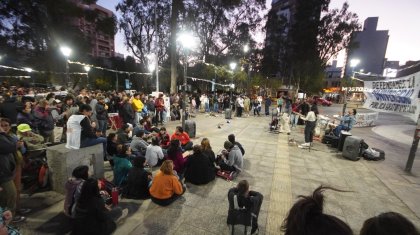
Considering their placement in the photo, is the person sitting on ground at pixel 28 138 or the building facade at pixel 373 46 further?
the building facade at pixel 373 46

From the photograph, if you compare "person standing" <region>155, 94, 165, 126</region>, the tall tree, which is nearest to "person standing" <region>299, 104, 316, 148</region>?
"person standing" <region>155, 94, 165, 126</region>

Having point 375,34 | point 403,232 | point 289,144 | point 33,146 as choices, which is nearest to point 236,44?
point 289,144

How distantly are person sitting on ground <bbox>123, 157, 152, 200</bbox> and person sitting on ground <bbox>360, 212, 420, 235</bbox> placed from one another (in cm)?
382

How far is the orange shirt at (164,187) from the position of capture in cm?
429

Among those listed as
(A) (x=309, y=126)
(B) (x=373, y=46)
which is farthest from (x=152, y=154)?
(B) (x=373, y=46)

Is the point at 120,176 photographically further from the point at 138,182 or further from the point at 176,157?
the point at 176,157

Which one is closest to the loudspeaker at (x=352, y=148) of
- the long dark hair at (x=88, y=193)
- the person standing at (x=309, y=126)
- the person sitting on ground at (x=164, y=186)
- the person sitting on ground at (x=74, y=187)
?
the person standing at (x=309, y=126)

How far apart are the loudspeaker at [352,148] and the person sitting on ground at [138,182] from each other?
7.46 meters

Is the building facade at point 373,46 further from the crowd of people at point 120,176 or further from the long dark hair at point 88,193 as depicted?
the long dark hair at point 88,193

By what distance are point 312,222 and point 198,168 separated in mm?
4040

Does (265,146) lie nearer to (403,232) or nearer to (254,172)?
(254,172)

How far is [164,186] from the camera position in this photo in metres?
4.30

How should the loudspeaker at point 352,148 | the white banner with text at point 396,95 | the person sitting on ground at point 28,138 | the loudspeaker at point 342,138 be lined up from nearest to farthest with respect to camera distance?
the person sitting on ground at point 28,138, the white banner with text at point 396,95, the loudspeaker at point 352,148, the loudspeaker at point 342,138

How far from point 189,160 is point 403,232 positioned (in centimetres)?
443
